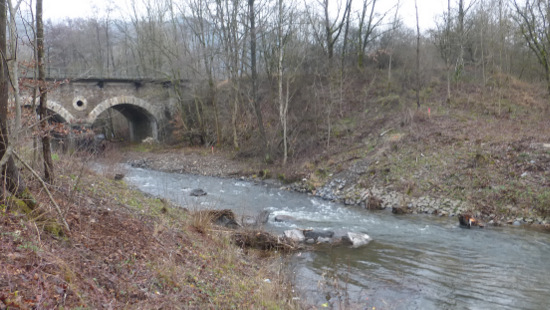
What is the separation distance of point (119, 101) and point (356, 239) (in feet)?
89.0

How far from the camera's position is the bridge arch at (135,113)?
101 feet

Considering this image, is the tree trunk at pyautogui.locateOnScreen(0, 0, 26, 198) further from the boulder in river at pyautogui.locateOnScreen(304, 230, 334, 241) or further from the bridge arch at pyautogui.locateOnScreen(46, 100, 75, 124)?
the bridge arch at pyautogui.locateOnScreen(46, 100, 75, 124)

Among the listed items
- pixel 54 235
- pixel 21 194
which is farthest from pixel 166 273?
pixel 21 194

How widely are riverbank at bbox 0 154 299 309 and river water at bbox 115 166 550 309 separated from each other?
3.30 ft

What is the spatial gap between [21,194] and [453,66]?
2801 centimetres

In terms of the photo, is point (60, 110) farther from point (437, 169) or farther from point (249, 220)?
point (437, 169)

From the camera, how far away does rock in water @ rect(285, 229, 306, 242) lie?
982 cm

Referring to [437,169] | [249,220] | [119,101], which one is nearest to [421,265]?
[249,220]

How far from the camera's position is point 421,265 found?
27.3ft

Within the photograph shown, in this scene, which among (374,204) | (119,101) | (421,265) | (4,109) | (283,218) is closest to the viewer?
(4,109)

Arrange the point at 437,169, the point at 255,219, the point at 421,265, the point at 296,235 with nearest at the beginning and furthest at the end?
the point at 421,265 → the point at 296,235 → the point at 255,219 → the point at 437,169

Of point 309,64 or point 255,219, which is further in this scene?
point 309,64

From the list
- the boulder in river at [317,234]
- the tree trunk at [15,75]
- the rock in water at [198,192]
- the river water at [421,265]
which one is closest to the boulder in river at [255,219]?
the river water at [421,265]

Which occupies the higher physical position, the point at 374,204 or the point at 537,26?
the point at 537,26
